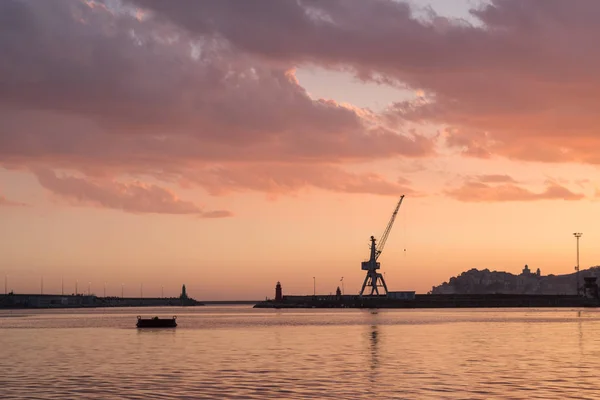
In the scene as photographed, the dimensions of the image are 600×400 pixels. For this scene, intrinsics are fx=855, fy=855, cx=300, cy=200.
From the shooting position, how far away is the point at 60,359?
91.0 m

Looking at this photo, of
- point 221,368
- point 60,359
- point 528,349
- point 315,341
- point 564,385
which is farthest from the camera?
point 315,341

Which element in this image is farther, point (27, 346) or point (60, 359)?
point (27, 346)

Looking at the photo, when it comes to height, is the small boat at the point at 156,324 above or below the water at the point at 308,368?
below

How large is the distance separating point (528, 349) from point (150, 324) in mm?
100109

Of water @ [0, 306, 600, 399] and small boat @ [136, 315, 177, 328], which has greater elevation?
water @ [0, 306, 600, 399]

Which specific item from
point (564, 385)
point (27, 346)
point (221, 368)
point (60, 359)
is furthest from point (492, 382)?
point (27, 346)

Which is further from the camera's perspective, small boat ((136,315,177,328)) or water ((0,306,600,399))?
small boat ((136,315,177,328))

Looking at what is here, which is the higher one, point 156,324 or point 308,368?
point 308,368

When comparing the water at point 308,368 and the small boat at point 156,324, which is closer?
the water at point 308,368

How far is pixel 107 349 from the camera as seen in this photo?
109 meters

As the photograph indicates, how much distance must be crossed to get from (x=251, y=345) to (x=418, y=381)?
4935 centimetres

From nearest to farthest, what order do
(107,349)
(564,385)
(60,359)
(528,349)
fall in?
(564,385) → (60,359) → (528,349) → (107,349)

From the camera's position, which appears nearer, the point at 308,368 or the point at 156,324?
the point at 308,368

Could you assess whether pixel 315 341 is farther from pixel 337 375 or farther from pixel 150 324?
pixel 150 324
